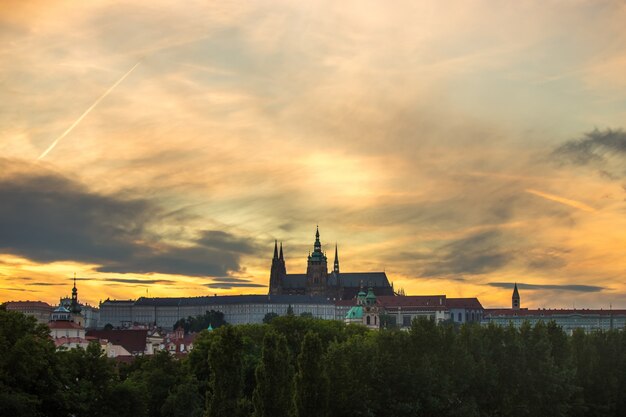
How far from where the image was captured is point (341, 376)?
79375 millimetres

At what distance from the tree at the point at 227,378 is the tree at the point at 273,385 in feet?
4.15

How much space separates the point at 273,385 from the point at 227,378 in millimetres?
3060

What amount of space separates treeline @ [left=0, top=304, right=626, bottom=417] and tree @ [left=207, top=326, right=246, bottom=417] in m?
0.07

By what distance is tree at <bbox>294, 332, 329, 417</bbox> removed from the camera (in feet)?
240

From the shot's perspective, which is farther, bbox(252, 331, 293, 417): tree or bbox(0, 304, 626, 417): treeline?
bbox(0, 304, 626, 417): treeline

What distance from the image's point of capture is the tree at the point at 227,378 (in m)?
71.7

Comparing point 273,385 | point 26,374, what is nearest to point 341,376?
point 273,385

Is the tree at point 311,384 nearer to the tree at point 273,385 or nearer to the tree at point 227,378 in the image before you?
the tree at point 273,385

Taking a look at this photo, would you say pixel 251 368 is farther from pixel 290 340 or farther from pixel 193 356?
pixel 290 340

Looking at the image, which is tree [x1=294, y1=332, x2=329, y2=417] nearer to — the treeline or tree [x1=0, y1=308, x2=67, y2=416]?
the treeline

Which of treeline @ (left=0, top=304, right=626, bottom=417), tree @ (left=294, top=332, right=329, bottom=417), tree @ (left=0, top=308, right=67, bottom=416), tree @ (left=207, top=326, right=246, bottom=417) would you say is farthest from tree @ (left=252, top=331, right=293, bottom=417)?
tree @ (left=0, top=308, right=67, bottom=416)

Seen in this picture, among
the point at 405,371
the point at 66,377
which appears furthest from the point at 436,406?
the point at 66,377

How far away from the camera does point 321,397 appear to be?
73.8 meters

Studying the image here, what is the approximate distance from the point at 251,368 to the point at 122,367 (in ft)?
47.6
